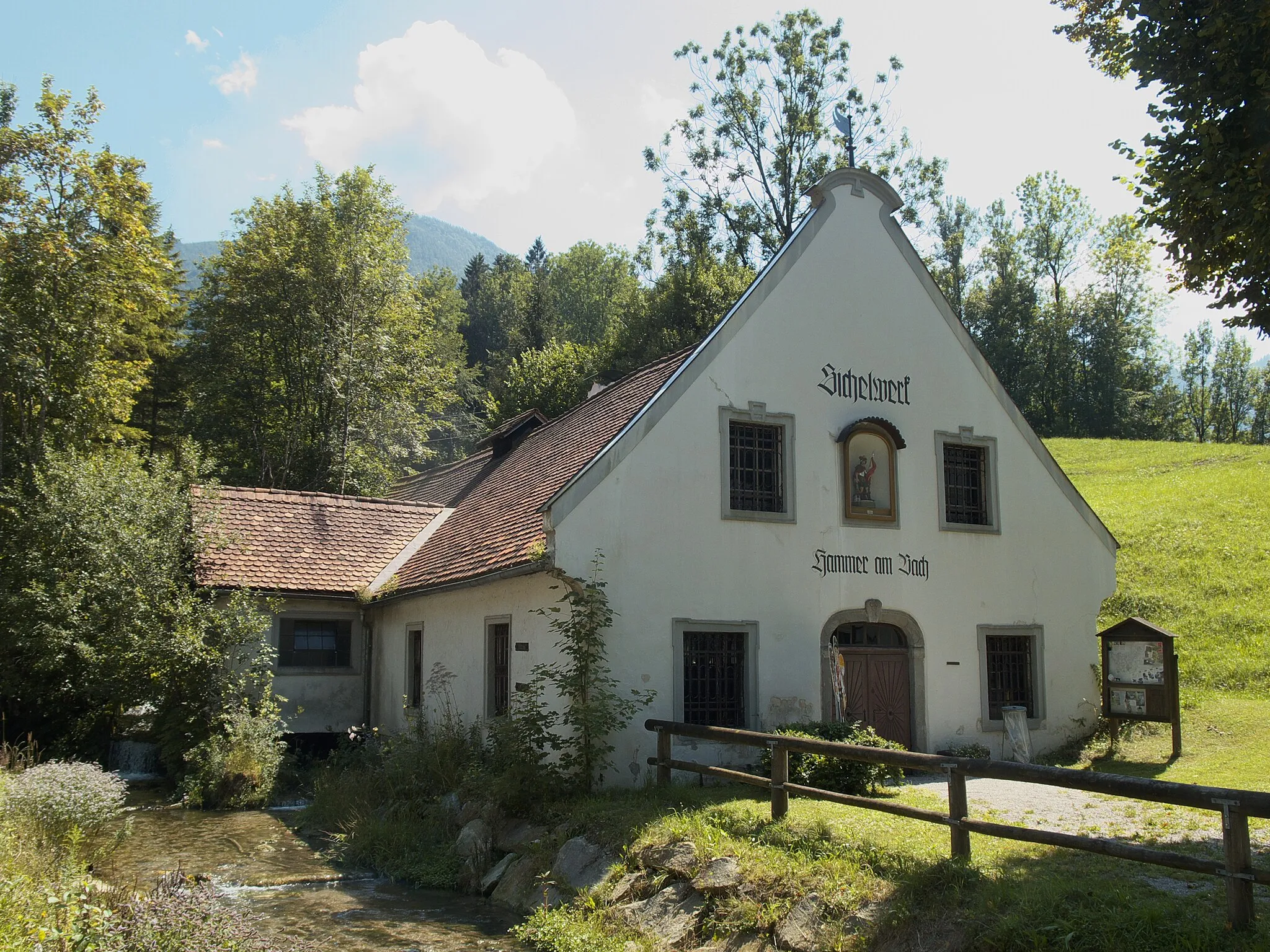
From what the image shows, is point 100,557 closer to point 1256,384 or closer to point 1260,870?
point 1260,870

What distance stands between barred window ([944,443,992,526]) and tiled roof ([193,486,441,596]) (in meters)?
11.5

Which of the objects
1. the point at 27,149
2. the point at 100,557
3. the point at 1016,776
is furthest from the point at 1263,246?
the point at 27,149

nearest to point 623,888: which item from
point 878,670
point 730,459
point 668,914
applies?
point 668,914

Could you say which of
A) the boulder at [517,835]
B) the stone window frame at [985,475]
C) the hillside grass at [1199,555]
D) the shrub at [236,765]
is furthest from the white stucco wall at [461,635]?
the hillside grass at [1199,555]

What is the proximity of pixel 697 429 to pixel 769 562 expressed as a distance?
2.26 metres

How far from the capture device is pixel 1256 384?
2958 inches

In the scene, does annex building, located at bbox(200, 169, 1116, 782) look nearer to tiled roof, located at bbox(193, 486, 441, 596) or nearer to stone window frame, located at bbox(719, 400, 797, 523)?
stone window frame, located at bbox(719, 400, 797, 523)

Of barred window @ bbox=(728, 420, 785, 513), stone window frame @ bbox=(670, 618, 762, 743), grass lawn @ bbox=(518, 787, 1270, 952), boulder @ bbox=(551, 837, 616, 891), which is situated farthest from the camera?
barred window @ bbox=(728, 420, 785, 513)

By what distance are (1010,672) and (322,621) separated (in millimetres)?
13126

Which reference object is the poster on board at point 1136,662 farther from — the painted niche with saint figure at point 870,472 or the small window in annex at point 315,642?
the small window in annex at point 315,642

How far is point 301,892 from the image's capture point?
11789 mm

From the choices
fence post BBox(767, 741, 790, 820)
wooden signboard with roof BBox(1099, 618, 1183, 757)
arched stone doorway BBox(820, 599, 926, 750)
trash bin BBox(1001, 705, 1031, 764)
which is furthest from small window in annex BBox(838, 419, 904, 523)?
fence post BBox(767, 741, 790, 820)

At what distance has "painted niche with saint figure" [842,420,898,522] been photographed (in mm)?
15781

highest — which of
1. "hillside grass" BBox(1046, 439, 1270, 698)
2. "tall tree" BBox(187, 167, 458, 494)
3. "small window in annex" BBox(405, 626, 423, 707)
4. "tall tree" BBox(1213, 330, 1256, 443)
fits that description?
"tall tree" BBox(1213, 330, 1256, 443)
